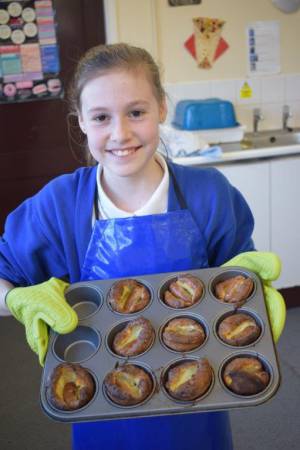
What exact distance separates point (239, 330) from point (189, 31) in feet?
8.08

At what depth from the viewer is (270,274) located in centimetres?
109

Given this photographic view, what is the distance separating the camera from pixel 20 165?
3166mm

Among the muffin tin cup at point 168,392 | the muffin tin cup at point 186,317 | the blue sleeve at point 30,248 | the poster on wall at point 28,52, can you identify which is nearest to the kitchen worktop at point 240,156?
the poster on wall at point 28,52

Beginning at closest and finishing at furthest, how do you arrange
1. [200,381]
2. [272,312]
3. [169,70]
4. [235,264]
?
[200,381]
[272,312]
[235,264]
[169,70]

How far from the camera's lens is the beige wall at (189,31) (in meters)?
2.90

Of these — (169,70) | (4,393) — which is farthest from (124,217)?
(169,70)

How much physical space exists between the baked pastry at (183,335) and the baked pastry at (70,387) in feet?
0.62

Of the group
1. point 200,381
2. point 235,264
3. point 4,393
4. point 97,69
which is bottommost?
point 4,393

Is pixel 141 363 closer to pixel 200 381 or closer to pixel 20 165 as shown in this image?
pixel 200 381

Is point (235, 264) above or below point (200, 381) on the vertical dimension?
above

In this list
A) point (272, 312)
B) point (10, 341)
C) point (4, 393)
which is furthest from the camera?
point (10, 341)

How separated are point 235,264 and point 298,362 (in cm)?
154

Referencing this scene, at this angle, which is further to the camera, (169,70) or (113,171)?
(169,70)

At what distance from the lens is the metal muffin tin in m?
0.88
